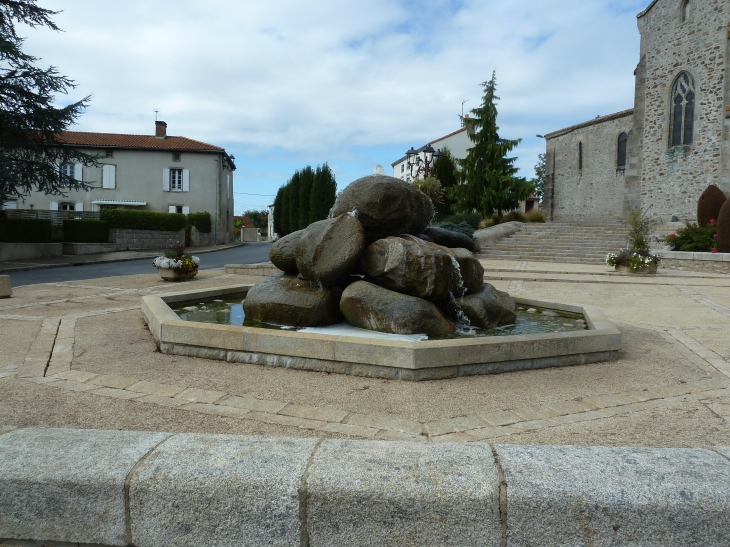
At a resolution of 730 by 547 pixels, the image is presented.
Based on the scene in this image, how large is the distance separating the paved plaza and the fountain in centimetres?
17

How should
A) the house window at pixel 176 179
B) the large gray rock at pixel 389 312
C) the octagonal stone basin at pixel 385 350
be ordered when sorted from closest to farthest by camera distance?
the octagonal stone basin at pixel 385 350
the large gray rock at pixel 389 312
the house window at pixel 176 179

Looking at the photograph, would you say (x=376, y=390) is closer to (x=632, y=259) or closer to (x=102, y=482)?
(x=102, y=482)

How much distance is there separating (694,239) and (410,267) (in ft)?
57.0

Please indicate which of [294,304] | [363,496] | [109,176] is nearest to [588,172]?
[109,176]

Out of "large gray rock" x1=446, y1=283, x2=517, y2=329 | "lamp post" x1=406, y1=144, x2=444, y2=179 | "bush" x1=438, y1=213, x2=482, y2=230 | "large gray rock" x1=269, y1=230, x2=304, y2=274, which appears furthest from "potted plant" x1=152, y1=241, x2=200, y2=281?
"bush" x1=438, y1=213, x2=482, y2=230

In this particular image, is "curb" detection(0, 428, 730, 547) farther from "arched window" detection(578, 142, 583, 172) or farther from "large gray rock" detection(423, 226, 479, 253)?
"arched window" detection(578, 142, 583, 172)

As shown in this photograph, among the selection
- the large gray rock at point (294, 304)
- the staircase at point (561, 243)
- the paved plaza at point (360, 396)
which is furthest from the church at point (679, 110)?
the large gray rock at point (294, 304)

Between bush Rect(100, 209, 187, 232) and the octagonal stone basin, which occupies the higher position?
bush Rect(100, 209, 187, 232)

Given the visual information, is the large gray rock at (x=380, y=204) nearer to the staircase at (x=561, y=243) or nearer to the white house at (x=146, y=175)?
the staircase at (x=561, y=243)

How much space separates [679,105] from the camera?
→ 25.3m

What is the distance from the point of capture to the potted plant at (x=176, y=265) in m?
A: 13.4

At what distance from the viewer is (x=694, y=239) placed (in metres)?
19.0

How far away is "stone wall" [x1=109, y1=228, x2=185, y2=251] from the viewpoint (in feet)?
96.1

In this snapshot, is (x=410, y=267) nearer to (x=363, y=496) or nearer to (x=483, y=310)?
(x=483, y=310)
